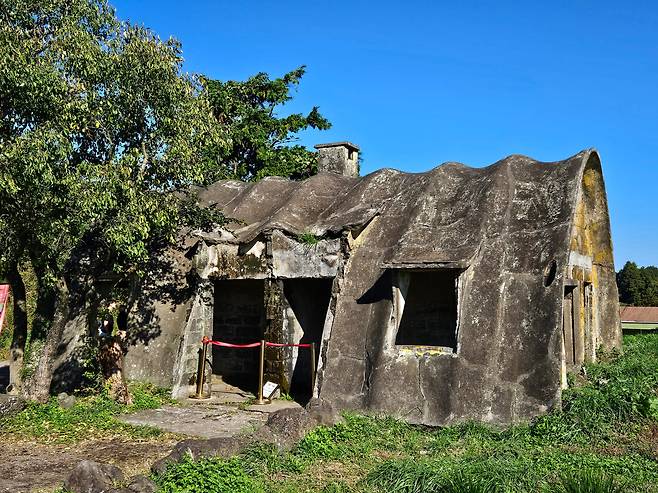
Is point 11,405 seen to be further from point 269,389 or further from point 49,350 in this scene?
point 269,389

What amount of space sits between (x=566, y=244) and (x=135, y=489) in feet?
23.3

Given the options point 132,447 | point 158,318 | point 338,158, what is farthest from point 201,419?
point 338,158

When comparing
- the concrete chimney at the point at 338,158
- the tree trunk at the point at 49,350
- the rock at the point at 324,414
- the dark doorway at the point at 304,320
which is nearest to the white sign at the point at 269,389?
the dark doorway at the point at 304,320

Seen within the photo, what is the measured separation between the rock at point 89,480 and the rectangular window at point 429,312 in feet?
21.7

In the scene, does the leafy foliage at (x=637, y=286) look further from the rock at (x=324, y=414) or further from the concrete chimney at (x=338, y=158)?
the rock at (x=324, y=414)

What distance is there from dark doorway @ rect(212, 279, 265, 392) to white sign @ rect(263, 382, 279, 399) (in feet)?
8.06

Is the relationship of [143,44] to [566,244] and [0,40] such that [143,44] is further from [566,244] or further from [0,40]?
[566,244]

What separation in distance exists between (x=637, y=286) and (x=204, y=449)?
175ft

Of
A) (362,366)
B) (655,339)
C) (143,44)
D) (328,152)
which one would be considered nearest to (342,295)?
(362,366)

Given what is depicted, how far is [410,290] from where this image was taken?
487 inches

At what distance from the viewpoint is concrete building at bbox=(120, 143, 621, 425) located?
9.53 meters

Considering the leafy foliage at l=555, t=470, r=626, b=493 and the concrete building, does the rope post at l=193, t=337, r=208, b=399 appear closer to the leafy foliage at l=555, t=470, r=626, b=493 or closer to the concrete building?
the concrete building

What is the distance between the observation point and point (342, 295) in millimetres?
11516

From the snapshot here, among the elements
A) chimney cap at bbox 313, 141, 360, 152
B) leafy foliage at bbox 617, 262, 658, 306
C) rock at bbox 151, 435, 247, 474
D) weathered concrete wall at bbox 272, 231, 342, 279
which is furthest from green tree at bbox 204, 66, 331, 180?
leafy foliage at bbox 617, 262, 658, 306
